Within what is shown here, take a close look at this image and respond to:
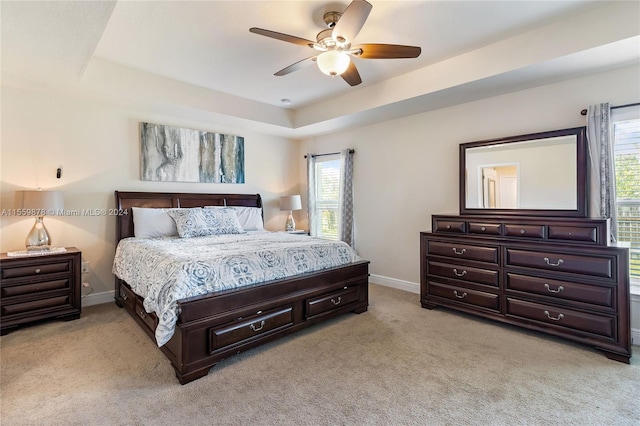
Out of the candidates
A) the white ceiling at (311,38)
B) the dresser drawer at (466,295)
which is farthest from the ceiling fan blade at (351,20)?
the dresser drawer at (466,295)

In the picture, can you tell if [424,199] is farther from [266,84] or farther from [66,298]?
[66,298]

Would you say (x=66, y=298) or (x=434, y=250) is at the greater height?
(x=434, y=250)

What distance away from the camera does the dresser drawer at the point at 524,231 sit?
282 cm

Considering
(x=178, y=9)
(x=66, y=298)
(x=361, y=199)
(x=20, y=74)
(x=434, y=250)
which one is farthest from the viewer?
(x=361, y=199)

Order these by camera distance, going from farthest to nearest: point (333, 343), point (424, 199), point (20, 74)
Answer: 1. point (424, 199)
2. point (20, 74)
3. point (333, 343)

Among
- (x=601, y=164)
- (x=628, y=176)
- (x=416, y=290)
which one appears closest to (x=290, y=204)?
(x=416, y=290)

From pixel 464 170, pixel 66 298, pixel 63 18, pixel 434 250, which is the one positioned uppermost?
pixel 63 18

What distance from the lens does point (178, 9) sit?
2.37m

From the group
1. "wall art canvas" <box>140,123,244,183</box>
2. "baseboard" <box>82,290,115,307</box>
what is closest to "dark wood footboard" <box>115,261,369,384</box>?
"baseboard" <box>82,290,115,307</box>

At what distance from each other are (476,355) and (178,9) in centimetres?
365

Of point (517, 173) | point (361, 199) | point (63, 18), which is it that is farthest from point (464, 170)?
point (63, 18)

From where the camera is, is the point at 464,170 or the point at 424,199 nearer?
the point at 464,170

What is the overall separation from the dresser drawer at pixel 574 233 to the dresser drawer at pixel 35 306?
4871 mm

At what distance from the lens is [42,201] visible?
10.3ft
